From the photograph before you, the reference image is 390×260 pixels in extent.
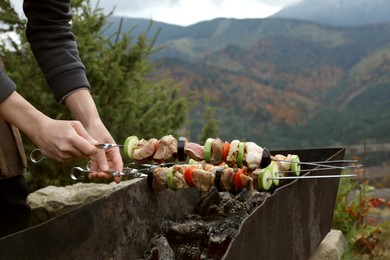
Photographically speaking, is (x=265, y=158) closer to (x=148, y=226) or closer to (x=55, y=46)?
(x=148, y=226)

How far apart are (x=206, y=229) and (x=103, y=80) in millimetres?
3554

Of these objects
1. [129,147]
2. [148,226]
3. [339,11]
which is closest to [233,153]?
[129,147]

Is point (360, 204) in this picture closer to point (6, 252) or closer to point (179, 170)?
point (179, 170)

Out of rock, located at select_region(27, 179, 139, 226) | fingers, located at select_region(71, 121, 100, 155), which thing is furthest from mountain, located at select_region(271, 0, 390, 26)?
fingers, located at select_region(71, 121, 100, 155)

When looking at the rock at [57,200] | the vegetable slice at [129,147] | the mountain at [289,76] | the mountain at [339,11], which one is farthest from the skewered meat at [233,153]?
the mountain at [339,11]

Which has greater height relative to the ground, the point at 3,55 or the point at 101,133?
the point at 3,55

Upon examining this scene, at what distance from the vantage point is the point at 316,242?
3.04 meters

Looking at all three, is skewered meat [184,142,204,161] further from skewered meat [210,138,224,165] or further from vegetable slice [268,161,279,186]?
vegetable slice [268,161,279,186]

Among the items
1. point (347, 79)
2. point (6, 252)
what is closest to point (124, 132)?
point (6, 252)

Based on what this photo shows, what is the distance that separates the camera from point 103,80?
5832 millimetres

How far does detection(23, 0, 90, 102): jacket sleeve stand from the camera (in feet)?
7.97

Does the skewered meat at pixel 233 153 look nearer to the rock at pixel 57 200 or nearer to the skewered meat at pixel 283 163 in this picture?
the skewered meat at pixel 283 163

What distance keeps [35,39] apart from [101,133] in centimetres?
58

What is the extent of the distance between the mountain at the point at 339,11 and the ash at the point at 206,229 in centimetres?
5006
